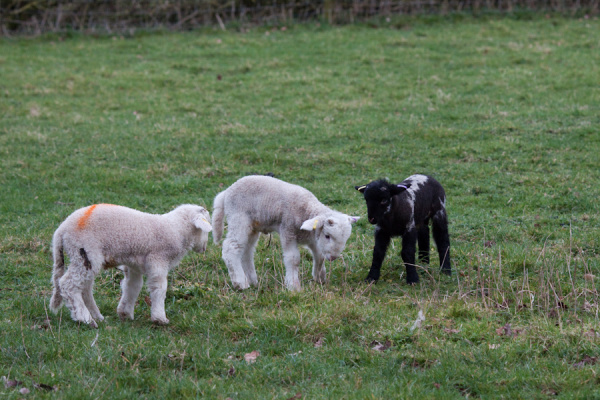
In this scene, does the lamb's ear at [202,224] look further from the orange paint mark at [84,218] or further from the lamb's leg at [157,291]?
the orange paint mark at [84,218]

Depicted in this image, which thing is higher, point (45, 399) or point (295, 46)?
point (295, 46)

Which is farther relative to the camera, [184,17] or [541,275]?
[184,17]

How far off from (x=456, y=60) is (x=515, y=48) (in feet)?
6.69

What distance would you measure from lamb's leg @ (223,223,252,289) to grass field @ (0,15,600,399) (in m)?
0.22

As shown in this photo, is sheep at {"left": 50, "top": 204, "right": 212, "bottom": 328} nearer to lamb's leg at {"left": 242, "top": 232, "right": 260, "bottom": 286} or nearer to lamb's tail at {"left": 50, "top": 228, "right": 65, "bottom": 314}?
lamb's tail at {"left": 50, "top": 228, "right": 65, "bottom": 314}

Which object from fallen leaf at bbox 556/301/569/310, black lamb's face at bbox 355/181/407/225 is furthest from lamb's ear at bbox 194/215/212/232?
fallen leaf at bbox 556/301/569/310

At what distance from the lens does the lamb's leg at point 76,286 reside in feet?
21.0

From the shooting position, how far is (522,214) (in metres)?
10.4

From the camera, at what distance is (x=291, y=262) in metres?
7.71

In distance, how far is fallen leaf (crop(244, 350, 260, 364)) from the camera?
5.71 meters

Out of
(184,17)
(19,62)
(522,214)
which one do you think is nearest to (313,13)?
(184,17)

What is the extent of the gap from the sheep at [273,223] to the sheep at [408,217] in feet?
1.57

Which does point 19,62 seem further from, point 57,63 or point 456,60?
point 456,60

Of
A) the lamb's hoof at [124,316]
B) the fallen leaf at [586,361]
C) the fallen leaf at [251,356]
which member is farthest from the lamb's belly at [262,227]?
the fallen leaf at [586,361]
